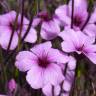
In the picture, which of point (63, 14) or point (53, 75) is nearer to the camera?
point (53, 75)

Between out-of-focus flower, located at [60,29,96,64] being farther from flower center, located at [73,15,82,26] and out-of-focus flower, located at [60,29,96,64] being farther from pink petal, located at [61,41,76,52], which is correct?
flower center, located at [73,15,82,26]

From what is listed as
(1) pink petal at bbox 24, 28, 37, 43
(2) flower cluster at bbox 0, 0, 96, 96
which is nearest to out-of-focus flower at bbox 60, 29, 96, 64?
(2) flower cluster at bbox 0, 0, 96, 96

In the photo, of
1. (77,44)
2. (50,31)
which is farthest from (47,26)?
(77,44)

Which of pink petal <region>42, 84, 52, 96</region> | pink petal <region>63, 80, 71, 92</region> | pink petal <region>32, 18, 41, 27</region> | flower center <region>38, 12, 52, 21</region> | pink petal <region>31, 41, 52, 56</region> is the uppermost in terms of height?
flower center <region>38, 12, 52, 21</region>

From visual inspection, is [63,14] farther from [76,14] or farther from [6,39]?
[6,39]

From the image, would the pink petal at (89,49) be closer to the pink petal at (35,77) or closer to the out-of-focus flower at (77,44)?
the out-of-focus flower at (77,44)

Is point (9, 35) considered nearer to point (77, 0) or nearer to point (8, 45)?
point (8, 45)

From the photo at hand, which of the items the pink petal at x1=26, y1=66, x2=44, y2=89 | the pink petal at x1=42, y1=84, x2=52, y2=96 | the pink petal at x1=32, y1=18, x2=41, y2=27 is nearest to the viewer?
the pink petal at x1=26, y1=66, x2=44, y2=89

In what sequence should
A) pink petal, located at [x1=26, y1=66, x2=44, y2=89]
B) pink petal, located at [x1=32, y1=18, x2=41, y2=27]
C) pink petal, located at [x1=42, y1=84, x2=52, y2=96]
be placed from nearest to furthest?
pink petal, located at [x1=26, y1=66, x2=44, y2=89] → pink petal, located at [x1=42, y1=84, x2=52, y2=96] → pink petal, located at [x1=32, y1=18, x2=41, y2=27]
